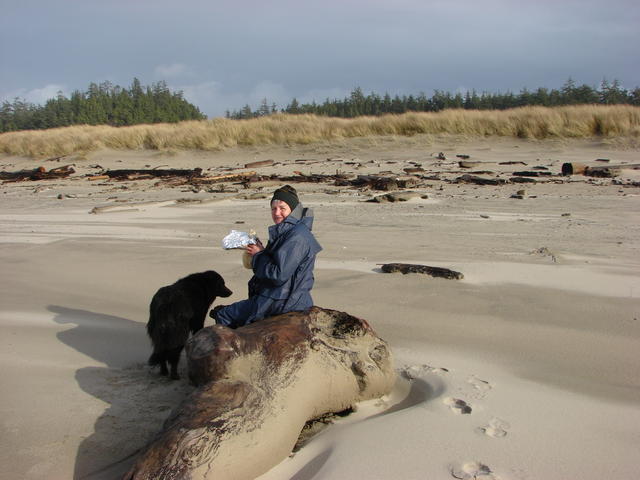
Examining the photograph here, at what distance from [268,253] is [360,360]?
927 millimetres

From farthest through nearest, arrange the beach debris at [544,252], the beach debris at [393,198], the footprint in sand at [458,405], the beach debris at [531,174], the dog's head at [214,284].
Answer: the beach debris at [531,174]
the beach debris at [393,198]
the beach debris at [544,252]
the dog's head at [214,284]
the footprint in sand at [458,405]

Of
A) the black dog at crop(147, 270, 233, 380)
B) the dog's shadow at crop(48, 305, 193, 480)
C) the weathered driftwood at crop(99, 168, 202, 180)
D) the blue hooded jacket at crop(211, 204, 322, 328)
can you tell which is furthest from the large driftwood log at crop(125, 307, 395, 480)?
the weathered driftwood at crop(99, 168, 202, 180)

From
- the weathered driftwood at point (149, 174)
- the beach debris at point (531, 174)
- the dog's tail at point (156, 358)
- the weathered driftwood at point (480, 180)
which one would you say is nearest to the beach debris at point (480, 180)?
the weathered driftwood at point (480, 180)

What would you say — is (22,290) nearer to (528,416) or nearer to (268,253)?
(268,253)

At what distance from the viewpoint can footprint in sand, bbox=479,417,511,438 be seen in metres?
3.13

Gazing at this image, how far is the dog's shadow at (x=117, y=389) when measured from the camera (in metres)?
3.13

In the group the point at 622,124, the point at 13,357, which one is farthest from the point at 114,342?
the point at 622,124

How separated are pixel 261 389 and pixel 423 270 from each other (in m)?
3.67

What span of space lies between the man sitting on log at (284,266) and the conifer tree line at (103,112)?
5919 cm

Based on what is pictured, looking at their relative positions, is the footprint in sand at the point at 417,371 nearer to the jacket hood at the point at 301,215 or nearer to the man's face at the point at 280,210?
the jacket hood at the point at 301,215

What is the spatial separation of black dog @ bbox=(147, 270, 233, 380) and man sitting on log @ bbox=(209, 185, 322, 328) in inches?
22.9

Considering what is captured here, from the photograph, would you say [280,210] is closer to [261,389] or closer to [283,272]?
[283,272]

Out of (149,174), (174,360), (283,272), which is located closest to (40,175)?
(149,174)

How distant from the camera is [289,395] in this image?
3.17 metres
